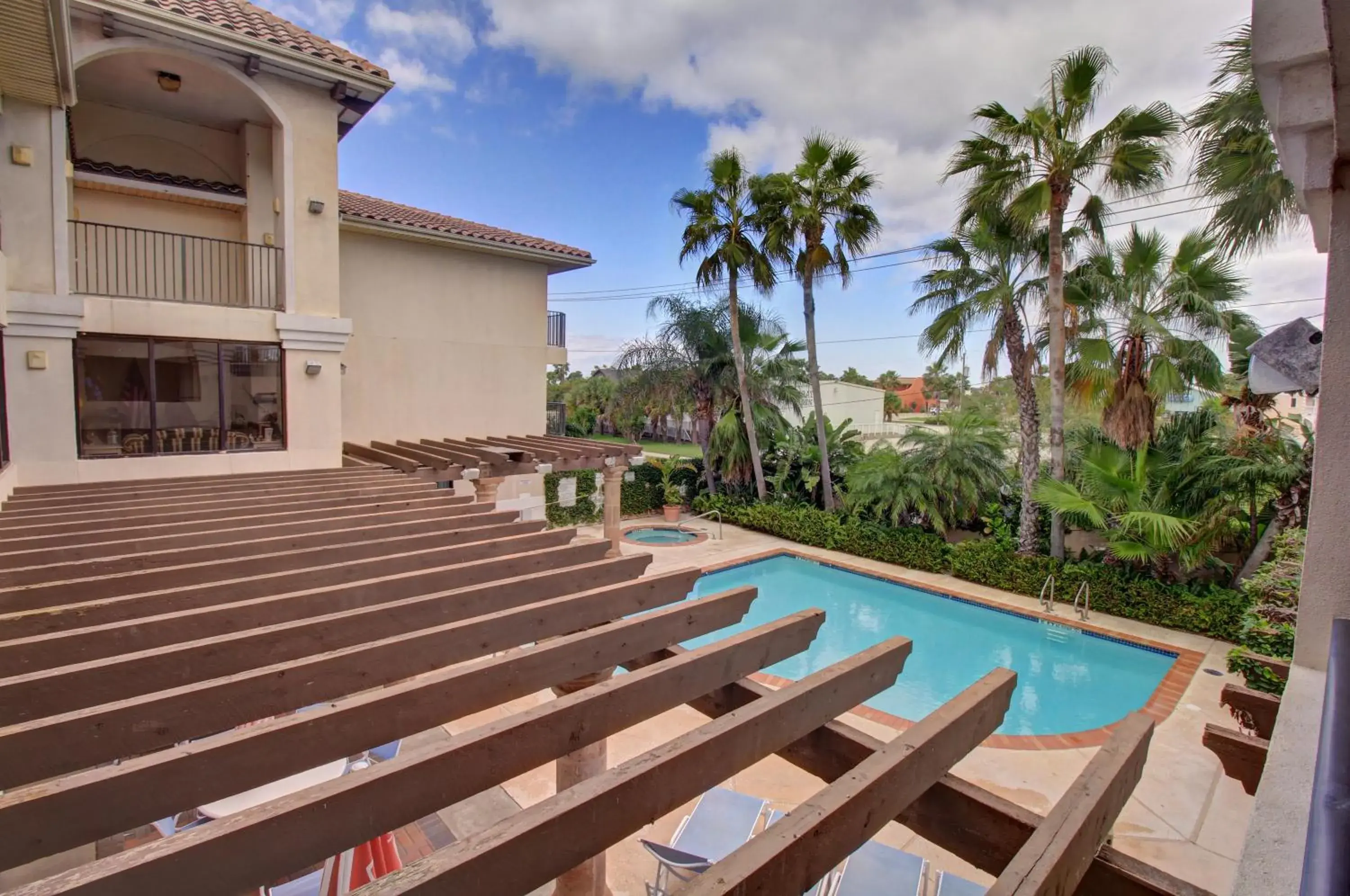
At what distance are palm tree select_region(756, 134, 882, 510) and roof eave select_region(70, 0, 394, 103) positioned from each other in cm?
1124

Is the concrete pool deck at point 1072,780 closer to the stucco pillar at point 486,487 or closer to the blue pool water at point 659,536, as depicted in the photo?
the stucco pillar at point 486,487

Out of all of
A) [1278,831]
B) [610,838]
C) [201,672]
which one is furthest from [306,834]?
[1278,831]

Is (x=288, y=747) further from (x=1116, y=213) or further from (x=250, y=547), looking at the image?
(x=1116, y=213)

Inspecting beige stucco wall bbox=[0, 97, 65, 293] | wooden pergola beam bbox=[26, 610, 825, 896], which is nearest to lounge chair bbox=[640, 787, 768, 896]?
wooden pergola beam bbox=[26, 610, 825, 896]

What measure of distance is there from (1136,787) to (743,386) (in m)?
17.0

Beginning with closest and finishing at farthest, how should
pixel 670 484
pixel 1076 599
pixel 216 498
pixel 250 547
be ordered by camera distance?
pixel 250 547 < pixel 216 498 < pixel 1076 599 < pixel 670 484

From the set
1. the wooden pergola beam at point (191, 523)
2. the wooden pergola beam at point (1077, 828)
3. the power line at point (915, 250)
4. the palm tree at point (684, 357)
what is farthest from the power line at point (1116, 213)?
the wooden pergola beam at point (191, 523)

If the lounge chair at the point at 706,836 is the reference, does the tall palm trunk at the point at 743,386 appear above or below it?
above

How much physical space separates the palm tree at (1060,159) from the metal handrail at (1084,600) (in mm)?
2465

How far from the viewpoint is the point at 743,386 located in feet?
70.0

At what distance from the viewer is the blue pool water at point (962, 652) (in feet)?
38.3

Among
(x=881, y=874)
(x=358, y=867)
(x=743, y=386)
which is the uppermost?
(x=743, y=386)

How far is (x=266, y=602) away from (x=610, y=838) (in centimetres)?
251

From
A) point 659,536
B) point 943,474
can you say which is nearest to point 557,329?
point 659,536
